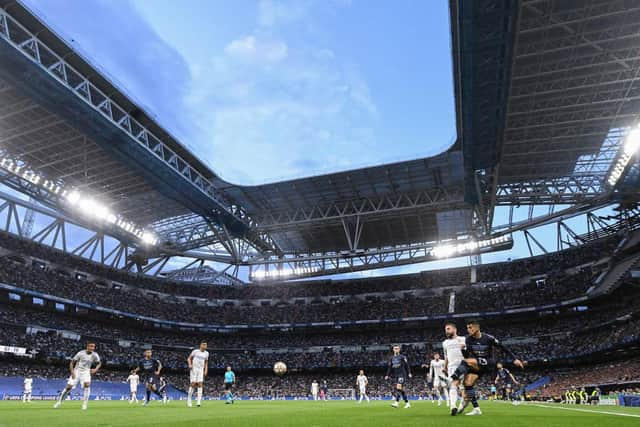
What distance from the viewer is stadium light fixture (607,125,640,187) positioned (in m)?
35.7

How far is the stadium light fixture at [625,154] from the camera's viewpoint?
3566cm

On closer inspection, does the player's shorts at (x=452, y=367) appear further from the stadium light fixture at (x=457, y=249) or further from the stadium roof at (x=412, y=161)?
the stadium light fixture at (x=457, y=249)

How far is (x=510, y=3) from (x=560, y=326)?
46056 millimetres

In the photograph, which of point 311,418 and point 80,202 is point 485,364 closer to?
point 311,418

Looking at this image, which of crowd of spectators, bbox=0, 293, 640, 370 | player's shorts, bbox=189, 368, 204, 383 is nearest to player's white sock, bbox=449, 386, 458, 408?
player's shorts, bbox=189, 368, 204, 383

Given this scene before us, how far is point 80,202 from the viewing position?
4784cm

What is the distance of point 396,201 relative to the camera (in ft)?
162

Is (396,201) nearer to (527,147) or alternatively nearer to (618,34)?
(527,147)

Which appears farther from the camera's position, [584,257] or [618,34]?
[584,257]

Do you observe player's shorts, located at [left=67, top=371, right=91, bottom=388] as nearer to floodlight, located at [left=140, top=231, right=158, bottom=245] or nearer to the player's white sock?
the player's white sock

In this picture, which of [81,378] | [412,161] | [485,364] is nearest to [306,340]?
[412,161]

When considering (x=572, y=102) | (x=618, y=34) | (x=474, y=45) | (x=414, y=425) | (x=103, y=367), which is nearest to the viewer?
(x=414, y=425)

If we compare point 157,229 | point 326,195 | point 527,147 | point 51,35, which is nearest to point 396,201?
point 326,195

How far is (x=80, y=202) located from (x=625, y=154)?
51295mm
